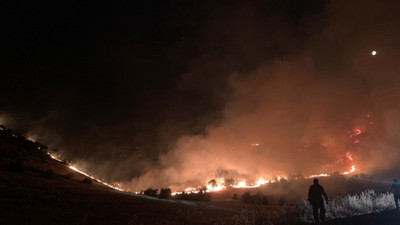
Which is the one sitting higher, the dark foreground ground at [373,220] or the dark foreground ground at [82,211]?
the dark foreground ground at [82,211]

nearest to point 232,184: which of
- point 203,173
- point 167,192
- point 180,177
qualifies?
point 203,173

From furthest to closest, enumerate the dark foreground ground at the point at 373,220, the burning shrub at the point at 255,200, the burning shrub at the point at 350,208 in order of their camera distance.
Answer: the burning shrub at the point at 255,200 → the burning shrub at the point at 350,208 → the dark foreground ground at the point at 373,220

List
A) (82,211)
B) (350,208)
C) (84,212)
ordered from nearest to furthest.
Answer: (84,212) → (82,211) → (350,208)

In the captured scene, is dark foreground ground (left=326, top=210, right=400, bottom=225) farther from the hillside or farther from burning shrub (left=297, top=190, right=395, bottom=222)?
the hillside

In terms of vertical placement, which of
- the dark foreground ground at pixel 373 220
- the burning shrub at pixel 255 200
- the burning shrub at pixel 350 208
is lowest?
the dark foreground ground at pixel 373 220

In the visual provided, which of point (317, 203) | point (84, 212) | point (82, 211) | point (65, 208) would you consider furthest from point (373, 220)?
point (65, 208)

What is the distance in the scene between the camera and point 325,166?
2213 inches

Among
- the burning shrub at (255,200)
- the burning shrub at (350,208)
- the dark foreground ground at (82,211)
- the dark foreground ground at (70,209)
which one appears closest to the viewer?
the dark foreground ground at (82,211)

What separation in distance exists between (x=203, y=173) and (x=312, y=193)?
33493mm

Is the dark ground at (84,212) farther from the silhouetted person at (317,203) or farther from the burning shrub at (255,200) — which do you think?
the burning shrub at (255,200)

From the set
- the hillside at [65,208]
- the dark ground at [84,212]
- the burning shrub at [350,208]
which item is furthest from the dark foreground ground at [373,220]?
the hillside at [65,208]

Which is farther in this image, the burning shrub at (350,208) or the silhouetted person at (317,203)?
the burning shrub at (350,208)

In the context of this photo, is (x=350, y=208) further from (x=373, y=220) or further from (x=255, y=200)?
(x=255, y=200)

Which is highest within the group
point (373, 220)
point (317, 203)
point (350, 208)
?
point (317, 203)
